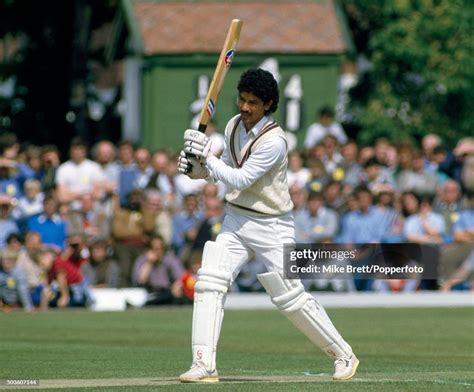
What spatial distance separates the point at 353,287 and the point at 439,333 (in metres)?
4.95

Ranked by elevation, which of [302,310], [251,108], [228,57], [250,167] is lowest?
[302,310]

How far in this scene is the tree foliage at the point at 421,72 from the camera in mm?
33656

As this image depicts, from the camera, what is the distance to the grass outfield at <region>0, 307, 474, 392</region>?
1180 centimetres

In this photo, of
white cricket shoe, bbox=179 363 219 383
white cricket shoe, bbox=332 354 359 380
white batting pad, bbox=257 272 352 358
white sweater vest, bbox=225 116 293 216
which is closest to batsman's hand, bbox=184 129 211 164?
white sweater vest, bbox=225 116 293 216

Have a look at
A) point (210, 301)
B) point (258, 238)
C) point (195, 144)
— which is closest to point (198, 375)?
point (210, 301)

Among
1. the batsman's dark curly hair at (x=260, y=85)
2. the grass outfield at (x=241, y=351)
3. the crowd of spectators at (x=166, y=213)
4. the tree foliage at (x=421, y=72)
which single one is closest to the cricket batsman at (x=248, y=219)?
the batsman's dark curly hair at (x=260, y=85)

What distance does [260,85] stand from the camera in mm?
11812

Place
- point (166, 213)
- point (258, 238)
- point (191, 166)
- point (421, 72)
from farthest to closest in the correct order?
point (421, 72), point (166, 213), point (258, 238), point (191, 166)

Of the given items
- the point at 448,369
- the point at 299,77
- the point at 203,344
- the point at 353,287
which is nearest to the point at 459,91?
the point at 299,77

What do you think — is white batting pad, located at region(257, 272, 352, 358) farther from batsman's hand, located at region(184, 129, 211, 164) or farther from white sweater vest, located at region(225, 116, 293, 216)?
batsman's hand, located at region(184, 129, 211, 164)

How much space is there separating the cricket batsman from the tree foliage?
21.3m

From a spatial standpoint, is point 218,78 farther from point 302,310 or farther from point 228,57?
point 302,310

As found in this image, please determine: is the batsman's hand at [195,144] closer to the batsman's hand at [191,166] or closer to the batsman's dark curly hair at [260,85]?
the batsman's hand at [191,166]

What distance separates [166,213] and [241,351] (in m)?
8.05
